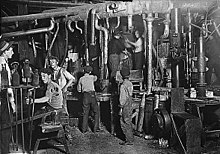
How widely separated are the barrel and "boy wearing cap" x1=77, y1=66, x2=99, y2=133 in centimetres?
71

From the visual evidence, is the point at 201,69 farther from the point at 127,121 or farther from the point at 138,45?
the point at 127,121

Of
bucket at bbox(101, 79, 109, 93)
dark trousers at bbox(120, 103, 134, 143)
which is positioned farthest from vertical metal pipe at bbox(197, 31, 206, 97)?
bucket at bbox(101, 79, 109, 93)

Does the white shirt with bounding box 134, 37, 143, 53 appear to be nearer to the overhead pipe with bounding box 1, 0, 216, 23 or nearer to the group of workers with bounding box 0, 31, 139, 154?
the group of workers with bounding box 0, 31, 139, 154

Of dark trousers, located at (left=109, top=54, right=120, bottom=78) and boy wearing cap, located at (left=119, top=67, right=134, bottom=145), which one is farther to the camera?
dark trousers, located at (left=109, top=54, right=120, bottom=78)

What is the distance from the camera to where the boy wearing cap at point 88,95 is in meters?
4.03

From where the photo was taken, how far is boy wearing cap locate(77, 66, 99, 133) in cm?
403

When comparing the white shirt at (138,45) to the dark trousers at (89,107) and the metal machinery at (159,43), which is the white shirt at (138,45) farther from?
the dark trousers at (89,107)

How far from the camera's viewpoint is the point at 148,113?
444cm

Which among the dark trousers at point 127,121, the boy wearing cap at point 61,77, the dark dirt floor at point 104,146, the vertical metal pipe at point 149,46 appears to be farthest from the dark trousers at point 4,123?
the vertical metal pipe at point 149,46

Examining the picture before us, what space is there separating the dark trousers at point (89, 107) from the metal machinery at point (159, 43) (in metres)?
0.19

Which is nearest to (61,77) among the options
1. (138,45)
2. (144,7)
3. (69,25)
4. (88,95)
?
(88,95)

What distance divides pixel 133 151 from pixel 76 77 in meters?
1.29

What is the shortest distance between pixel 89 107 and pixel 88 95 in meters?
0.22

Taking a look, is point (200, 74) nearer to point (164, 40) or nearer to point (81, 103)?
point (164, 40)
